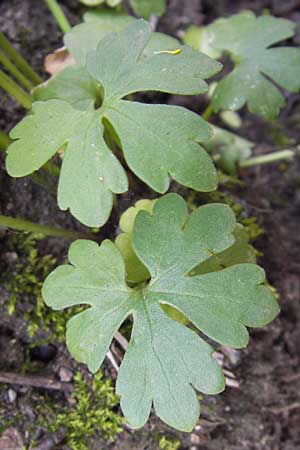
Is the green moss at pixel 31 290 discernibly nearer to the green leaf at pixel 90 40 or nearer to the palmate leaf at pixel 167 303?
the palmate leaf at pixel 167 303

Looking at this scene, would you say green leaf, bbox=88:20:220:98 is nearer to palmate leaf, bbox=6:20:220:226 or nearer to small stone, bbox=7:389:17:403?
palmate leaf, bbox=6:20:220:226

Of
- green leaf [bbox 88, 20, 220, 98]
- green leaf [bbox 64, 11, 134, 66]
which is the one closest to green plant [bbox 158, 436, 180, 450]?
green leaf [bbox 88, 20, 220, 98]

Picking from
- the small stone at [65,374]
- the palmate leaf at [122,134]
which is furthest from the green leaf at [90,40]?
the small stone at [65,374]

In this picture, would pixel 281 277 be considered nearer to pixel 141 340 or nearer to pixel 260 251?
pixel 260 251

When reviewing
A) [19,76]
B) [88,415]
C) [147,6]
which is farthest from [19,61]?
[88,415]

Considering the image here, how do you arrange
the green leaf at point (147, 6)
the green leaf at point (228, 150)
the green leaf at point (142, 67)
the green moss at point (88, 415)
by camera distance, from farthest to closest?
the green leaf at point (228, 150)
the green leaf at point (147, 6)
the green moss at point (88, 415)
the green leaf at point (142, 67)
